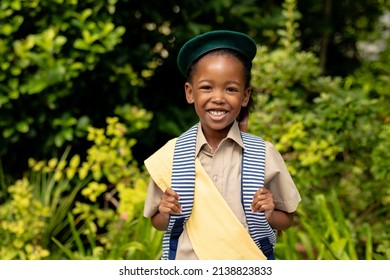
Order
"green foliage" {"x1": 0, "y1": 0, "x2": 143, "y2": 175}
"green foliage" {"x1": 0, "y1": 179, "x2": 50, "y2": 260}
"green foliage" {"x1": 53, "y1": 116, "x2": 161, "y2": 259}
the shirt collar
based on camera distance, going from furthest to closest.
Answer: "green foliage" {"x1": 0, "y1": 0, "x2": 143, "y2": 175} < "green foliage" {"x1": 0, "y1": 179, "x2": 50, "y2": 260} < "green foliage" {"x1": 53, "y1": 116, "x2": 161, "y2": 259} < the shirt collar

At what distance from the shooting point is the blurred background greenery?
3.81 m

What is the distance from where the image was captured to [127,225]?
3783mm

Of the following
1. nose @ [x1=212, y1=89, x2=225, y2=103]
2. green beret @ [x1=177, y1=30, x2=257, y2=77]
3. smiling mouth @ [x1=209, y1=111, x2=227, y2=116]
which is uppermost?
green beret @ [x1=177, y1=30, x2=257, y2=77]

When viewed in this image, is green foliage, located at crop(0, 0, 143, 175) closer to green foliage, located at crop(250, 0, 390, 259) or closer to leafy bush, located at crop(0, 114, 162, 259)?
leafy bush, located at crop(0, 114, 162, 259)

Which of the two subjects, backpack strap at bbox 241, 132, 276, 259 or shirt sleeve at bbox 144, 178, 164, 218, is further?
shirt sleeve at bbox 144, 178, 164, 218

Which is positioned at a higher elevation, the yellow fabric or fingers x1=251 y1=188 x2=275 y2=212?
fingers x1=251 y1=188 x2=275 y2=212

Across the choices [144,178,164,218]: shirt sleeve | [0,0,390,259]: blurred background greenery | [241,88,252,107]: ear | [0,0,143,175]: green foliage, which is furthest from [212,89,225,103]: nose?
[0,0,143,175]: green foliage

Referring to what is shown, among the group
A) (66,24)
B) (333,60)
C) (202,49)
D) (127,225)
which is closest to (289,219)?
(202,49)

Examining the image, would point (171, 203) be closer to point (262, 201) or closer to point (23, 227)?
point (262, 201)

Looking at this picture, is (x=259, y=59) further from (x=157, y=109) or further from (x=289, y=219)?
(x=289, y=219)

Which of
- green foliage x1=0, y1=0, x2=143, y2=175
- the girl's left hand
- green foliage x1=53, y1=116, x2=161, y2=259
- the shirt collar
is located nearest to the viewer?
the girl's left hand

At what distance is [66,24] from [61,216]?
124 centimetres

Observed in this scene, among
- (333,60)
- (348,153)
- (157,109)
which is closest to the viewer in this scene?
(348,153)

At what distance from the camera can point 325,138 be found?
400 cm
